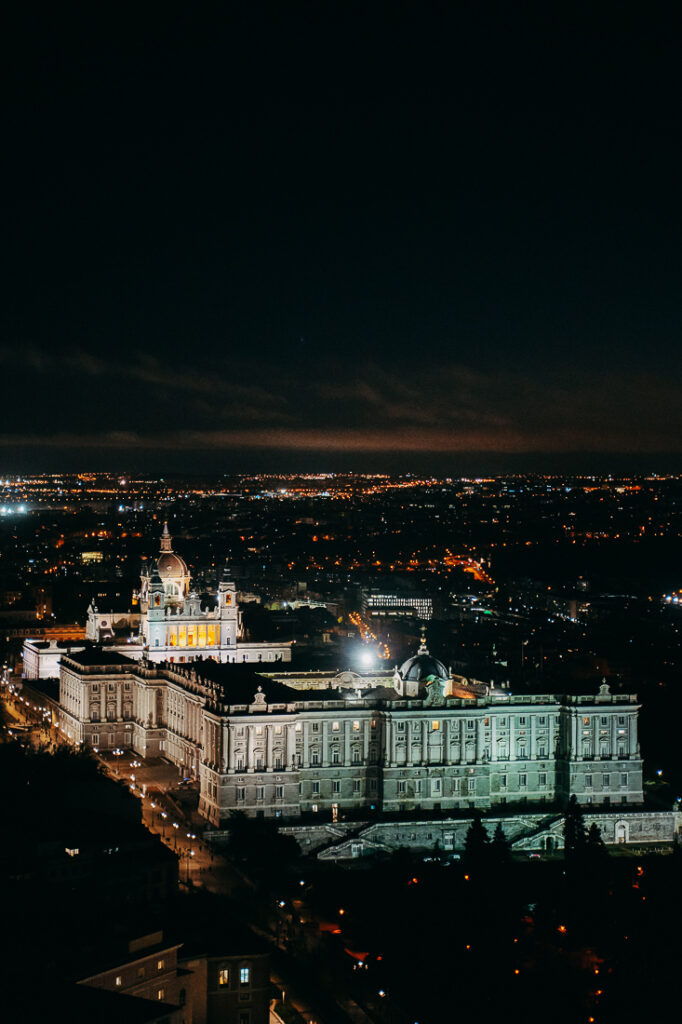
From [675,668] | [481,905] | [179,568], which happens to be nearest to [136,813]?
[481,905]

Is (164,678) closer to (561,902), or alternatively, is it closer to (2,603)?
(561,902)

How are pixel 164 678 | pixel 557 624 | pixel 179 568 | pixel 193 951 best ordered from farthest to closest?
pixel 557 624 → pixel 179 568 → pixel 164 678 → pixel 193 951

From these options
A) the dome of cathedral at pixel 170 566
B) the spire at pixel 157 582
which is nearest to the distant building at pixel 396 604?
the dome of cathedral at pixel 170 566

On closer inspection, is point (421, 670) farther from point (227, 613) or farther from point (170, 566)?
point (170, 566)

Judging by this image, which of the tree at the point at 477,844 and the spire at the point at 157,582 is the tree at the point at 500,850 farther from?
the spire at the point at 157,582

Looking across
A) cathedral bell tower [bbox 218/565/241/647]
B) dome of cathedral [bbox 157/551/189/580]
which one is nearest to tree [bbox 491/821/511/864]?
cathedral bell tower [bbox 218/565/241/647]

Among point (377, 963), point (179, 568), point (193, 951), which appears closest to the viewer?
point (193, 951)

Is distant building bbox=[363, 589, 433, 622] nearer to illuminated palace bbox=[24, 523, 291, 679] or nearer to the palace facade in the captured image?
illuminated palace bbox=[24, 523, 291, 679]
